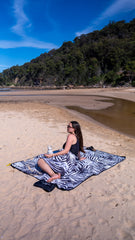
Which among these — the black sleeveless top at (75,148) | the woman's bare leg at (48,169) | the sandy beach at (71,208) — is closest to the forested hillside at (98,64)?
the black sleeveless top at (75,148)

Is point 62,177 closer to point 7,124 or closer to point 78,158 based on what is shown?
point 78,158

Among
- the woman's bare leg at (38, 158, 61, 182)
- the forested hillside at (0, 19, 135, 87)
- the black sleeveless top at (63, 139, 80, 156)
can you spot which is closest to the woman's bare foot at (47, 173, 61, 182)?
the woman's bare leg at (38, 158, 61, 182)

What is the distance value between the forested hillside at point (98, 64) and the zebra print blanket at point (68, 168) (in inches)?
1956

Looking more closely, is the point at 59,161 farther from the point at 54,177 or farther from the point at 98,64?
the point at 98,64

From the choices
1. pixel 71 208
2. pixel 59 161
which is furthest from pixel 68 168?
pixel 71 208

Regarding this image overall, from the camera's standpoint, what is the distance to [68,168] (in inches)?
149

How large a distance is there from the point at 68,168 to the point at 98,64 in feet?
241

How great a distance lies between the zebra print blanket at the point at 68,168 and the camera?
344 cm

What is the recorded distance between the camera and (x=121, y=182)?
362 centimetres

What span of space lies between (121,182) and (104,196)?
659 millimetres

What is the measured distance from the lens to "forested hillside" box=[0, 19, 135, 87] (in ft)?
199

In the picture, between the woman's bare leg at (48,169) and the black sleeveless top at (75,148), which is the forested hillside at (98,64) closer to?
the black sleeveless top at (75,148)

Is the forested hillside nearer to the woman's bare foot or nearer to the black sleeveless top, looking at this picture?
the black sleeveless top

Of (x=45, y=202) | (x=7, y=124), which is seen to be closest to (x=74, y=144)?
(x=45, y=202)
